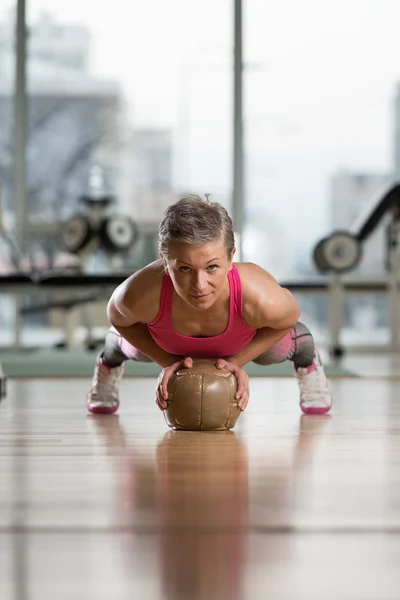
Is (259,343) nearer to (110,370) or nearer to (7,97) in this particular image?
(110,370)

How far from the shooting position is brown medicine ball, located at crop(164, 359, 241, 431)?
6.15 ft

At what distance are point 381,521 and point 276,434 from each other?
842mm

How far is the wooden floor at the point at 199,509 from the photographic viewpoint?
2.91ft

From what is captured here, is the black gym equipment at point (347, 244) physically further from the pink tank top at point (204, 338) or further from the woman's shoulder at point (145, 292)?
the woman's shoulder at point (145, 292)

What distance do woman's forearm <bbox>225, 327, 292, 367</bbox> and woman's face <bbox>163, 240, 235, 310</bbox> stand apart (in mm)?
291

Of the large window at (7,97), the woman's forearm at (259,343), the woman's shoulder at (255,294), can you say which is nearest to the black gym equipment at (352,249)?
the large window at (7,97)

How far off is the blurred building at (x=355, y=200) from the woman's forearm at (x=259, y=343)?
429 cm

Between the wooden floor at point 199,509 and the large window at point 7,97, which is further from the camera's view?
the large window at point 7,97

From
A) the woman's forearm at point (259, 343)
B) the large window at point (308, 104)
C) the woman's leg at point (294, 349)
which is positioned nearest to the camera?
A: the woman's forearm at point (259, 343)

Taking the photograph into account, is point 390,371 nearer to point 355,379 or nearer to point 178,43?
point 355,379

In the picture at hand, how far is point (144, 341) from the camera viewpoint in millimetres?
1981

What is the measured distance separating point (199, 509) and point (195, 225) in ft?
2.04

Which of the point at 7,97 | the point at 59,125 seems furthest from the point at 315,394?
the point at 7,97

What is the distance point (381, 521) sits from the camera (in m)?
1.16
